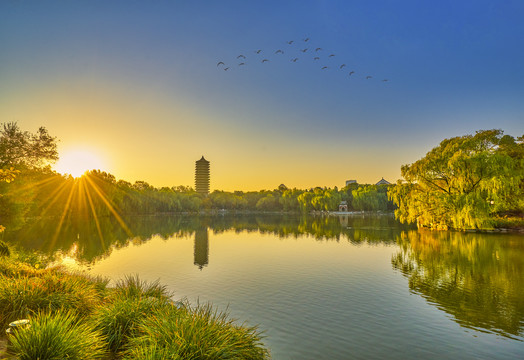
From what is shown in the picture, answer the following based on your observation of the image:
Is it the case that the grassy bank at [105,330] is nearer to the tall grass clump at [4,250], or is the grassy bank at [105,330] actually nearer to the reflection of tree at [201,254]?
the tall grass clump at [4,250]

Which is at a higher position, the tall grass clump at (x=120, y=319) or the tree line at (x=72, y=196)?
the tree line at (x=72, y=196)

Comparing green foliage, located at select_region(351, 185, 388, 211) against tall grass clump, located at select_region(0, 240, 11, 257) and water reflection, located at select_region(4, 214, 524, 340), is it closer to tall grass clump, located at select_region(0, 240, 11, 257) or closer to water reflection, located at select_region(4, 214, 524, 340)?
water reflection, located at select_region(4, 214, 524, 340)

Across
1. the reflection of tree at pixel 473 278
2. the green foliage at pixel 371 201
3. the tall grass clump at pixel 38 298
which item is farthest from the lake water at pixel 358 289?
the green foliage at pixel 371 201

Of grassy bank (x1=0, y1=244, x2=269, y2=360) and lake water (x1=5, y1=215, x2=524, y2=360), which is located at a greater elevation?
grassy bank (x1=0, y1=244, x2=269, y2=360)

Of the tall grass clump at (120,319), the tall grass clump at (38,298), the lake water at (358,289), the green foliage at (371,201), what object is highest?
the green foliage at (371,201)

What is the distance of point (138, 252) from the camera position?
27.8 m

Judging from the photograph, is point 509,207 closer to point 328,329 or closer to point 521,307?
point 521,307

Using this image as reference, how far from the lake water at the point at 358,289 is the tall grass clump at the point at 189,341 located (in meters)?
2.32

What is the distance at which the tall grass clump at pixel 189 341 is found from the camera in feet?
19.9

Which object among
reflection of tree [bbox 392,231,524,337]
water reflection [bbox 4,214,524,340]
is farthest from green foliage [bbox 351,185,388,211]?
reflection of tree [bbox 392,231,524,337]

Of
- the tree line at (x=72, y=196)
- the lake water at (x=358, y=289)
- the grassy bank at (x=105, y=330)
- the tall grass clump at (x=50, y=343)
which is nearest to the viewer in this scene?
the tall grass clump at (x=50, y=343)

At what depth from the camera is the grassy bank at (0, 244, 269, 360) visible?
6035 millimetres

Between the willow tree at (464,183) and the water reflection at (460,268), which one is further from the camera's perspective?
the willow tree at (464,183)

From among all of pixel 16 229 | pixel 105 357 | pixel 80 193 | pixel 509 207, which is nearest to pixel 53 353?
pixel 105 357
